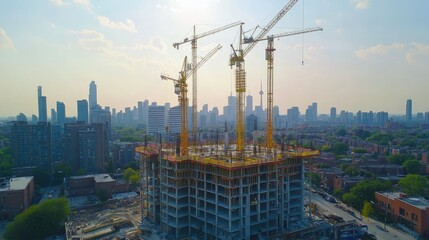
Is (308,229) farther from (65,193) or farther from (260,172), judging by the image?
(65,193)

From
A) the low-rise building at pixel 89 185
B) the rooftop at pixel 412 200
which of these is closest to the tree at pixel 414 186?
the rooftop at pixel 412 200

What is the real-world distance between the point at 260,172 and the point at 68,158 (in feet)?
140

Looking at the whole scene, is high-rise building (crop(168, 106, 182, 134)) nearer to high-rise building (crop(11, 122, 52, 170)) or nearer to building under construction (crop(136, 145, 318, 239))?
high-rise building (crop(11, 122, 52, 170))

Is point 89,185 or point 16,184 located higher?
point 16,184

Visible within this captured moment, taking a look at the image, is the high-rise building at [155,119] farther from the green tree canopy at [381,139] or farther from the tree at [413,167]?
the tree at [413,167]

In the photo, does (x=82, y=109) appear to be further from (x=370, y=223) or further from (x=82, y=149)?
(x=370, y=223)

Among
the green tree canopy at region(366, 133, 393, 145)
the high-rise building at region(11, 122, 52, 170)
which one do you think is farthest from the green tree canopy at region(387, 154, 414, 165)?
the high-rise building at region(11, 122, 52, 170)

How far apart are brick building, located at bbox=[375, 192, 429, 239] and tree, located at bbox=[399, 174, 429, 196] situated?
12.9 feet

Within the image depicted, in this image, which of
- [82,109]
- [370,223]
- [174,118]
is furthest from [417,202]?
[82,109]

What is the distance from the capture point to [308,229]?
92.3ft

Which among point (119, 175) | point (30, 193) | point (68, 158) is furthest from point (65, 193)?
point (68, 158)

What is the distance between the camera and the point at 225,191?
25.6 m

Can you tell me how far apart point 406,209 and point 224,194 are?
18052 mm

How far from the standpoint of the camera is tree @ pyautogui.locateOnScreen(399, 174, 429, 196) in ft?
120
